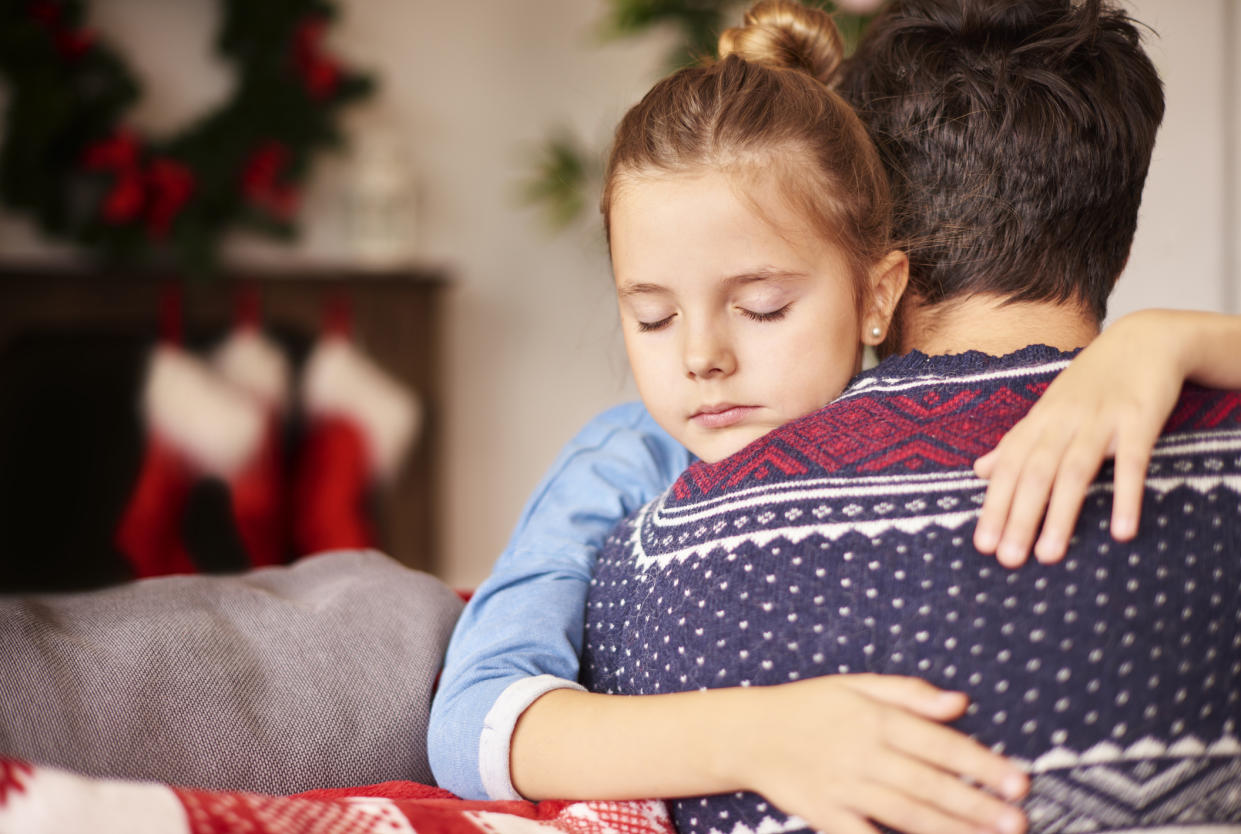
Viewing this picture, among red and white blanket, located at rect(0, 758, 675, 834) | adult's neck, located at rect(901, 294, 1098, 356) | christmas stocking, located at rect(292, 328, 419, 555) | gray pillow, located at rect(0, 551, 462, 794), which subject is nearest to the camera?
red and white blanket, located at rect(0, 758, 675, 834)

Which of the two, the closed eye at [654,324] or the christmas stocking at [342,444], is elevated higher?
the closed eye at [654,324]

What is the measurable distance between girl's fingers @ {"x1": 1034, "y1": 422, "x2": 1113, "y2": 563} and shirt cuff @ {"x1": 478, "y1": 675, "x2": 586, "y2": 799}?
0.32 meters

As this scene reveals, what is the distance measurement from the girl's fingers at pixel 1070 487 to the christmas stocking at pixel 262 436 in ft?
9.76

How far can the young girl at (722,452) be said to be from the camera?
0.57 meters

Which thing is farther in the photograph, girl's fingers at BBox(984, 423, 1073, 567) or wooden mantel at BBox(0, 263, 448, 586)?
wooden mantel at BBox(0, 263, 448, 586)

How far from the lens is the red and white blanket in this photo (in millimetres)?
448

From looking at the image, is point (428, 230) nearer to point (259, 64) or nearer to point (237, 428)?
point (259, 64)

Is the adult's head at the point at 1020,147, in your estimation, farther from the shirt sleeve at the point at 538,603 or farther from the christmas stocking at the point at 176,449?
the christmas stocking at the point at 176,449

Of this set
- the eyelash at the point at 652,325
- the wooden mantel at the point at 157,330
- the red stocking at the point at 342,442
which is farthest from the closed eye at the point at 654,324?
the wooden mantel at the point at 157,330

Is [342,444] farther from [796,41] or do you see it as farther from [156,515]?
[796,41]

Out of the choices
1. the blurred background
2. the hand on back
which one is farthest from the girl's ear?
the blurred background

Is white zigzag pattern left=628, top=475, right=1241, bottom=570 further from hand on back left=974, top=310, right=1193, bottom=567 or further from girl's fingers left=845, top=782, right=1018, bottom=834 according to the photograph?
girl's fingers left=845, top=782, right=1018, bottom=834

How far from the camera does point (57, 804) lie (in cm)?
45

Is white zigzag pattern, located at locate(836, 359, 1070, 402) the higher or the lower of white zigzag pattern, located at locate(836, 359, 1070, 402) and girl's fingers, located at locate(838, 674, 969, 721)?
the higher
